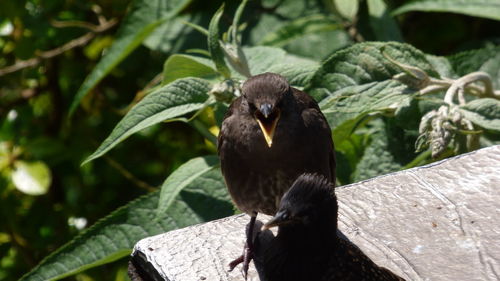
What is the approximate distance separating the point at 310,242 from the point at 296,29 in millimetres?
1494

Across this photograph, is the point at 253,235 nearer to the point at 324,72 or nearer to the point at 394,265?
the point at 394,265

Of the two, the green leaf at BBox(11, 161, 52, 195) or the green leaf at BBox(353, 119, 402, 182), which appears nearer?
the green leaf at BBox(353, 119, 402, 182)

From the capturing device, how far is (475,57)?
10.3 ft

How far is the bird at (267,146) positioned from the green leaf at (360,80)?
1.33 ft

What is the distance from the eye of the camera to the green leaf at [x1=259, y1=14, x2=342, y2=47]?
3.41 metres

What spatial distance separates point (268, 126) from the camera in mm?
2320

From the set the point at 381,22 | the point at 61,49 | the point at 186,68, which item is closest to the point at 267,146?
the point at 186,68

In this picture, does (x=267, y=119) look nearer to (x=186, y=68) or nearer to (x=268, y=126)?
(x=268, y=126)

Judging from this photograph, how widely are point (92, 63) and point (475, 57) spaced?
6.11 ft

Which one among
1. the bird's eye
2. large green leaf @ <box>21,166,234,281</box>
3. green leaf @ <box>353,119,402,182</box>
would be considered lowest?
large green leaf @ <box>21,166,234,281</box>

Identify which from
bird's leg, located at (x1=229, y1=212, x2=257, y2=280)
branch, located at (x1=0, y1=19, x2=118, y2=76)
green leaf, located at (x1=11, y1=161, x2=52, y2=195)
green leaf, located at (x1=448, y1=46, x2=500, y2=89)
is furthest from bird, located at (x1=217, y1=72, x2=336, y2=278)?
branch, located at (x1=0, y1=19, x2=118, y2=76)

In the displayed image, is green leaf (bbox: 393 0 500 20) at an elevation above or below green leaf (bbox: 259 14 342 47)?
above

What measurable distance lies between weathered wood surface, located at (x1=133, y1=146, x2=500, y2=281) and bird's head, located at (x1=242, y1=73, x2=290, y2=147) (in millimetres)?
245

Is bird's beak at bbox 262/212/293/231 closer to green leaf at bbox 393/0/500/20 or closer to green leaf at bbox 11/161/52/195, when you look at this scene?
green leaf at bbox 393/0/500/20
